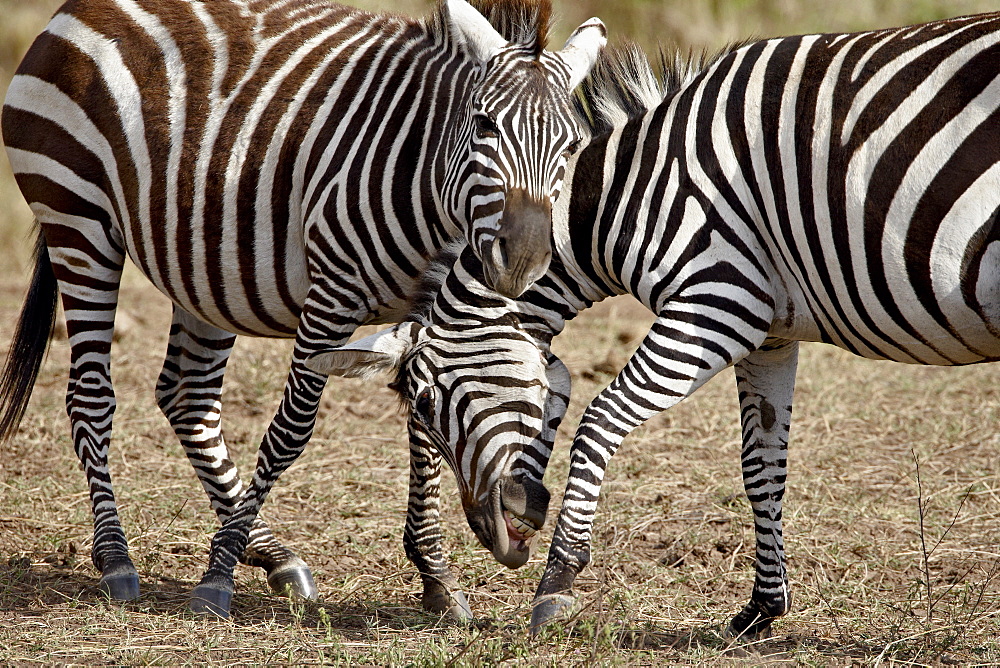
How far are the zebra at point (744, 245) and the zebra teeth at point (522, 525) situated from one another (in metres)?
0.01

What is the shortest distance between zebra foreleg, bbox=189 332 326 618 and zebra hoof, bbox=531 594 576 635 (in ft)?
4.59

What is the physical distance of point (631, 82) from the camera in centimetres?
397

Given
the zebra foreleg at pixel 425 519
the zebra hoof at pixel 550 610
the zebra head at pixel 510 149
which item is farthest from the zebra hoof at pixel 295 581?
the zebra head at pixel 510 149

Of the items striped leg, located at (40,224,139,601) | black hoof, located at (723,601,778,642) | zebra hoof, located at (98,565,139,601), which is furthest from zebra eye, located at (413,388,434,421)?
striped leg, located at (40,224,139,601)

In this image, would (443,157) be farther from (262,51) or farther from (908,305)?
(908,305)

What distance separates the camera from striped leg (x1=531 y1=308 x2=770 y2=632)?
343cm

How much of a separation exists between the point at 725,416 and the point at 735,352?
3801 mm

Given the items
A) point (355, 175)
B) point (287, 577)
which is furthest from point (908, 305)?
point (287, 577)

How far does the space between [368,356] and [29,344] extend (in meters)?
2.48

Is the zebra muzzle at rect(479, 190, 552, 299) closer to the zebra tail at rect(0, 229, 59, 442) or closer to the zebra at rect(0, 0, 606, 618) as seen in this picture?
the zebra at rect(0, 0, 606, 618)

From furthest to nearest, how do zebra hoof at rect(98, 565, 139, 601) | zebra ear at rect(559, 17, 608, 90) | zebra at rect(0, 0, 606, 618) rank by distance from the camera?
zebra hoof at rect(98, 565, 139, 601) → zebra ear at rect(559, 17, 608, 90) → zebra at rect(0, 0, 606, 618)

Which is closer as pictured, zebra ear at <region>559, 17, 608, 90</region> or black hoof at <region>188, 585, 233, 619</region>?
zebra ear at <region>559, 17, 608, 90</region>

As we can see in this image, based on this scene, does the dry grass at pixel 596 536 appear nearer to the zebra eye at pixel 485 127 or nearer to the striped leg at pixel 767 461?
the striped leg at pixel 767 461

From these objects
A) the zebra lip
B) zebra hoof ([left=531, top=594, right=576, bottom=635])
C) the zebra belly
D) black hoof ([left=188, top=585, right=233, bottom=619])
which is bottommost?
black hoof ([left=188, top=585, right=233, bottom=619])
